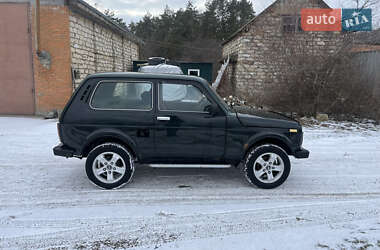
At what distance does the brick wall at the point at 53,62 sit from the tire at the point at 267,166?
8.27m

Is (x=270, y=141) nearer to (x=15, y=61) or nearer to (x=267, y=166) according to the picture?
(x=267, y=166)

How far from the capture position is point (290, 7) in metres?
14.3

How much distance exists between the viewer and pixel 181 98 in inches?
154

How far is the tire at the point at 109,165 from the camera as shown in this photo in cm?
379

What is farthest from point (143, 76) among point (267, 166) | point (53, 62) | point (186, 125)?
point (53, 62)

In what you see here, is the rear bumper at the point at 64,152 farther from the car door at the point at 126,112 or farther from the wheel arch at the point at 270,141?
the wheel arch at the point at 270,141

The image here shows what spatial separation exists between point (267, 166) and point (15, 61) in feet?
32.8

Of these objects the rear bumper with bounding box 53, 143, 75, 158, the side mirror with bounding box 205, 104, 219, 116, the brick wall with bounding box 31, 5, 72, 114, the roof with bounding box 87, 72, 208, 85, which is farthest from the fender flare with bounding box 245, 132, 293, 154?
the brick wall with bounding box 31, 5, 72, 114

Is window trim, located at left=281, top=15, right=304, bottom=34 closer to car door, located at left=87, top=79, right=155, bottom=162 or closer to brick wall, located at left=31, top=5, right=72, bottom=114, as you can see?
A: brick wall, located at left=31, top=5, right=72, bottom=114

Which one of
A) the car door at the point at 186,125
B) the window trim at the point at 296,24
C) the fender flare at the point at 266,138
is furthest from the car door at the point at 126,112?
the window trim at the point at 296,24

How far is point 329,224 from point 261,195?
97 centimetres

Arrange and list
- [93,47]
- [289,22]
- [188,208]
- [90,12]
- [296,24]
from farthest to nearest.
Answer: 1. [289,22]
2. [296,24]
3. [93,47]
4. [90,12]
5. [188,208]

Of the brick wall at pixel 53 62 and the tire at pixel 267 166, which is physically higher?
the brick wall at pixel 53 62

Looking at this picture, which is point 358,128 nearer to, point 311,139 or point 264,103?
point 311,139
